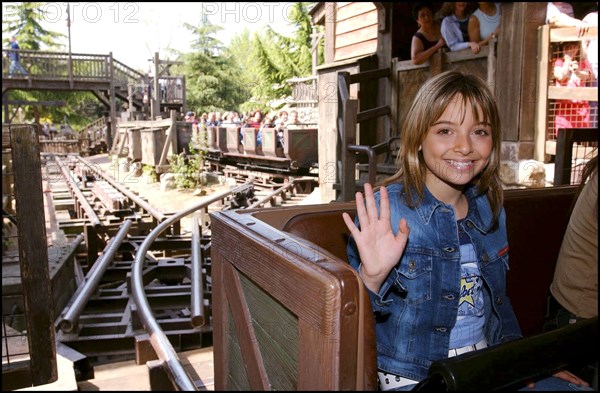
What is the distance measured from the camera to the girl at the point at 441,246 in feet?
4.24

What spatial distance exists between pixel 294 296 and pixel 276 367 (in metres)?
0.27

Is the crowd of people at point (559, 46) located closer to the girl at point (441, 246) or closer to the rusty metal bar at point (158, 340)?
the girl at point (441, 246)

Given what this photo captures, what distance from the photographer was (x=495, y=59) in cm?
436

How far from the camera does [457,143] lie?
135 cm

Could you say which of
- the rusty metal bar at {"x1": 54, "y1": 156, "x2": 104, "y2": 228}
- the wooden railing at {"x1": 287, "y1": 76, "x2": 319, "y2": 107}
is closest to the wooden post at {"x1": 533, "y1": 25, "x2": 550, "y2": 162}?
the wooden railing at {"x1": 287, "y1": 76, "x2": 319, "y2": 107}

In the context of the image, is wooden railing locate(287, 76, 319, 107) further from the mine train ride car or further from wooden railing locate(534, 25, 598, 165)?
wooden railing locate(534, 25, 598, 165)

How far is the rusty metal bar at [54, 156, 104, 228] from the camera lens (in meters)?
6.94

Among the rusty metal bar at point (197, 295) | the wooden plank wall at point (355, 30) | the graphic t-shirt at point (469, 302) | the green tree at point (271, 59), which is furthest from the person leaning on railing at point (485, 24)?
the graphic t-shirt at point (469, 302)

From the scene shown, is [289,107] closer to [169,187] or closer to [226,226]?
[169,187]

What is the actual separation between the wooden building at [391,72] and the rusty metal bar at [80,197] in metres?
3.14

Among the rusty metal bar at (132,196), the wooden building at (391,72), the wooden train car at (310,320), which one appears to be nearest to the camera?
the wooden train car at (310,320)

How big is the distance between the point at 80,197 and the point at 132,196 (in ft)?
3.80

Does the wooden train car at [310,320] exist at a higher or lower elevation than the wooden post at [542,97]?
lower

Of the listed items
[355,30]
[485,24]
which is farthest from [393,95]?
[355,30]
